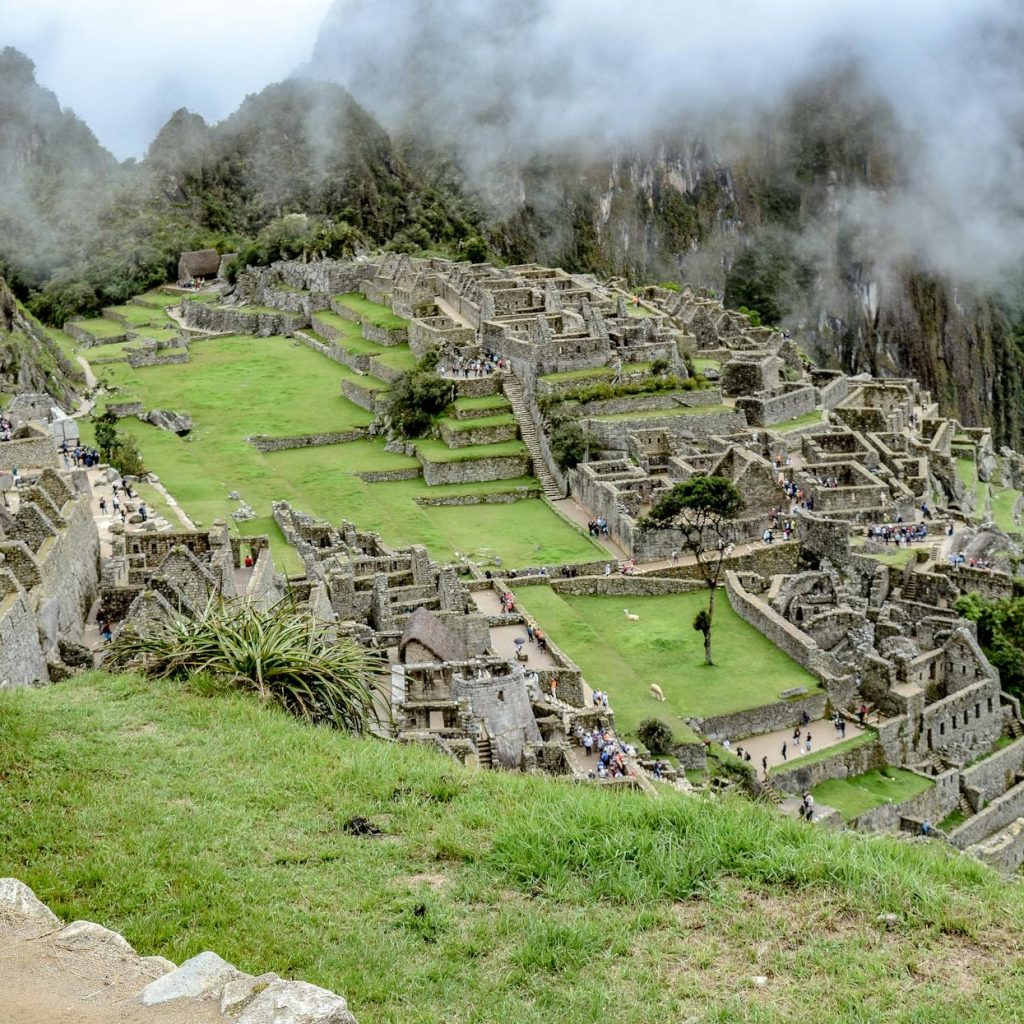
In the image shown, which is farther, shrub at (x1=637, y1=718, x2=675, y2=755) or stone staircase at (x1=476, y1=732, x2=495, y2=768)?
shrub at (x1=637, y1=718, x2=675, y2=755)

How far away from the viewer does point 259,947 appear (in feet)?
29.0

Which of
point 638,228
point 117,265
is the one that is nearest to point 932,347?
point 638,228

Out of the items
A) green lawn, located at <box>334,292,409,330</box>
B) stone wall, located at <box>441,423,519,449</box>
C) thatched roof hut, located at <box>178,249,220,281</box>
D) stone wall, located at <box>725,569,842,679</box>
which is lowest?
stone wall, located at <box>725,569,842,679</box>

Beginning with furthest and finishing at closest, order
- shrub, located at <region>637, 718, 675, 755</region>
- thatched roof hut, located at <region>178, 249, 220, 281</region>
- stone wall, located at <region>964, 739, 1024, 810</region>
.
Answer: thatched roof hut, located at <region>178, 249, 220, 281</region> < stone wall, located at <region>964, 739, 1024, 810</region> < shrub, located at <region>637, 718, 675, 755</region>

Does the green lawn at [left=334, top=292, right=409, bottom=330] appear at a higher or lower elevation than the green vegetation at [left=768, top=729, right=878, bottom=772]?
higher

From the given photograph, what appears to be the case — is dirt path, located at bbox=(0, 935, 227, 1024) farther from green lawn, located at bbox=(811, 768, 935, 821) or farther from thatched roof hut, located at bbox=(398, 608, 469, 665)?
green lawn, located at bbox=(811, 768, 935, 821)

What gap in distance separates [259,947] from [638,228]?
16506 centimetres

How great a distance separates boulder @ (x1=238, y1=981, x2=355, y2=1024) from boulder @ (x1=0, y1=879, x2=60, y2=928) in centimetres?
165

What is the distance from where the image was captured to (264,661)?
1418cm

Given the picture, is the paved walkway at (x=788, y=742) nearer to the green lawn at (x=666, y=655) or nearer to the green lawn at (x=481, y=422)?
the green lawn at (x=666, y=655)

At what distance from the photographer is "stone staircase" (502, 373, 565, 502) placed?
42406 mm

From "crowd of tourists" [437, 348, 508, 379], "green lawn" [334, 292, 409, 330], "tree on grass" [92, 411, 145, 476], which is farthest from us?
"green lawn" [334, 292, 409, 330]

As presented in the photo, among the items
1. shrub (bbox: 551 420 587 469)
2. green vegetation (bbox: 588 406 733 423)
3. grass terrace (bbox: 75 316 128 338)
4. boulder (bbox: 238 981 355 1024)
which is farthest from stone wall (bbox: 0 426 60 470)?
grass terrace (bbox: 75 316 128 338)

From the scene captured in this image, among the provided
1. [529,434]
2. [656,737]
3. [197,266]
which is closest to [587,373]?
[529,434]
